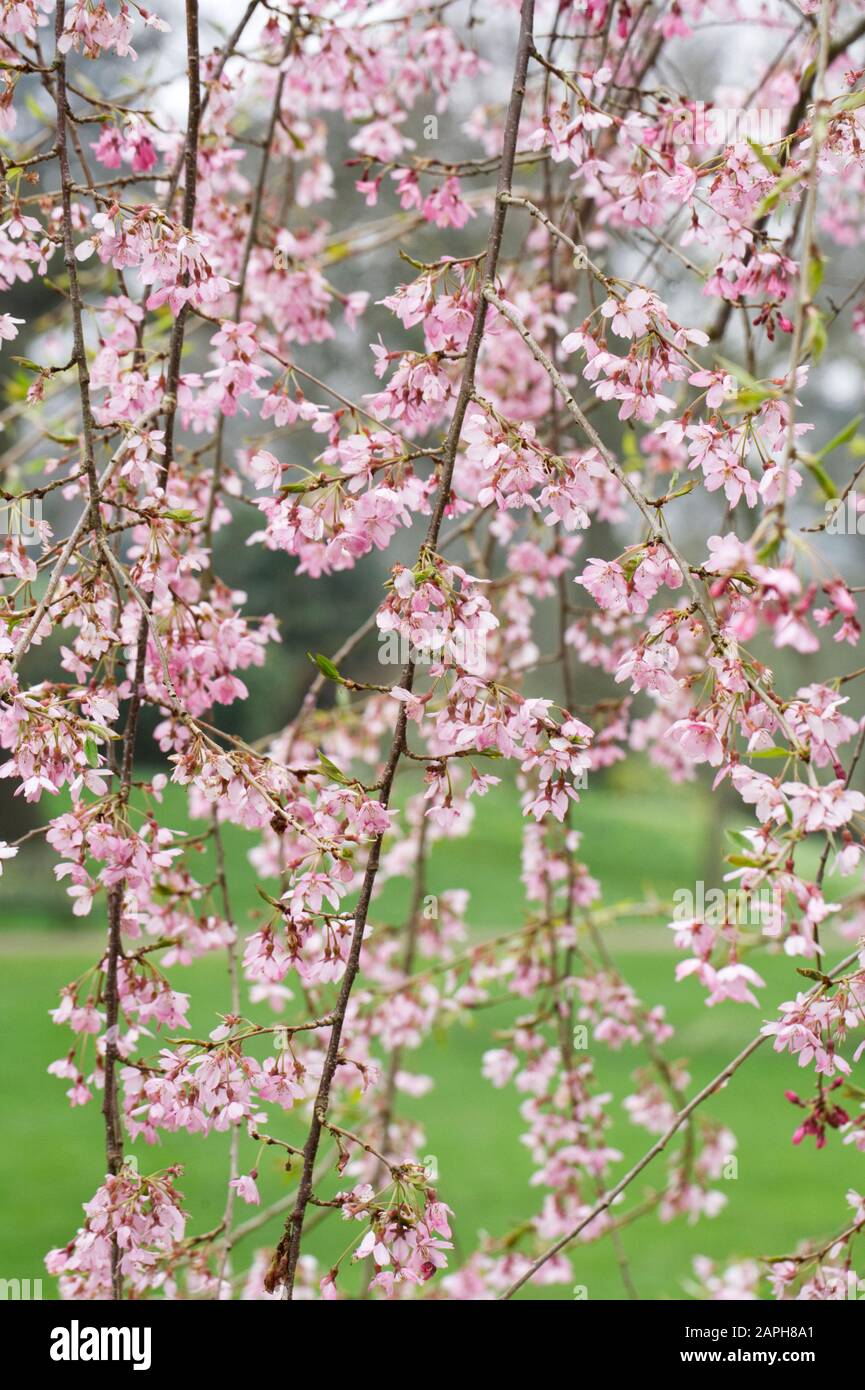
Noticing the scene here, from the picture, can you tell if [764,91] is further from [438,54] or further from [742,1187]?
[742,1187]

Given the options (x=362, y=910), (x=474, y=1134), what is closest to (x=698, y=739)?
(x=362, y=910)

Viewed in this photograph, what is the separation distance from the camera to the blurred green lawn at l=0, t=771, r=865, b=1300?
14.9 feet

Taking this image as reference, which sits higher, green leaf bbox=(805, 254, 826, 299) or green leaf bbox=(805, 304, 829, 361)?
green leaf bbox=(805, 254, 826, 299)

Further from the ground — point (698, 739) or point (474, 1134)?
point (474, 1134)

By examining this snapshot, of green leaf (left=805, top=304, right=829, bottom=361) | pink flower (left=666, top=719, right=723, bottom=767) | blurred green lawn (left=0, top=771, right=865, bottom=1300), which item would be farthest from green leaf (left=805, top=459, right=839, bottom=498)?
blurred green lawn (left=0, top=771, right=865, bottom=1300)

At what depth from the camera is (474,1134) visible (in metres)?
5.47

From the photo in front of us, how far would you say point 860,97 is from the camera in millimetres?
1438

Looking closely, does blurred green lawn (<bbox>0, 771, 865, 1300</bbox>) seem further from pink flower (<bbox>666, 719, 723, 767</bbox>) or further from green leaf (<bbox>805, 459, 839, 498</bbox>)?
green leaf (<bbox>805, 459, 839, 498</bbox>)

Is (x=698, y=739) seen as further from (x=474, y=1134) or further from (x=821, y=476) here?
(x=474, y=1134)

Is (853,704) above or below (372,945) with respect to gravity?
above

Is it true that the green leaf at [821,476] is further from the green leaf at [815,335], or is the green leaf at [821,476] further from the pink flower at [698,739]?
the pink flower at [698,739]

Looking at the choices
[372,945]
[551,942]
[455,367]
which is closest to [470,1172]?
[372,945]

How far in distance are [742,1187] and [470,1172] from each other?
107cm
